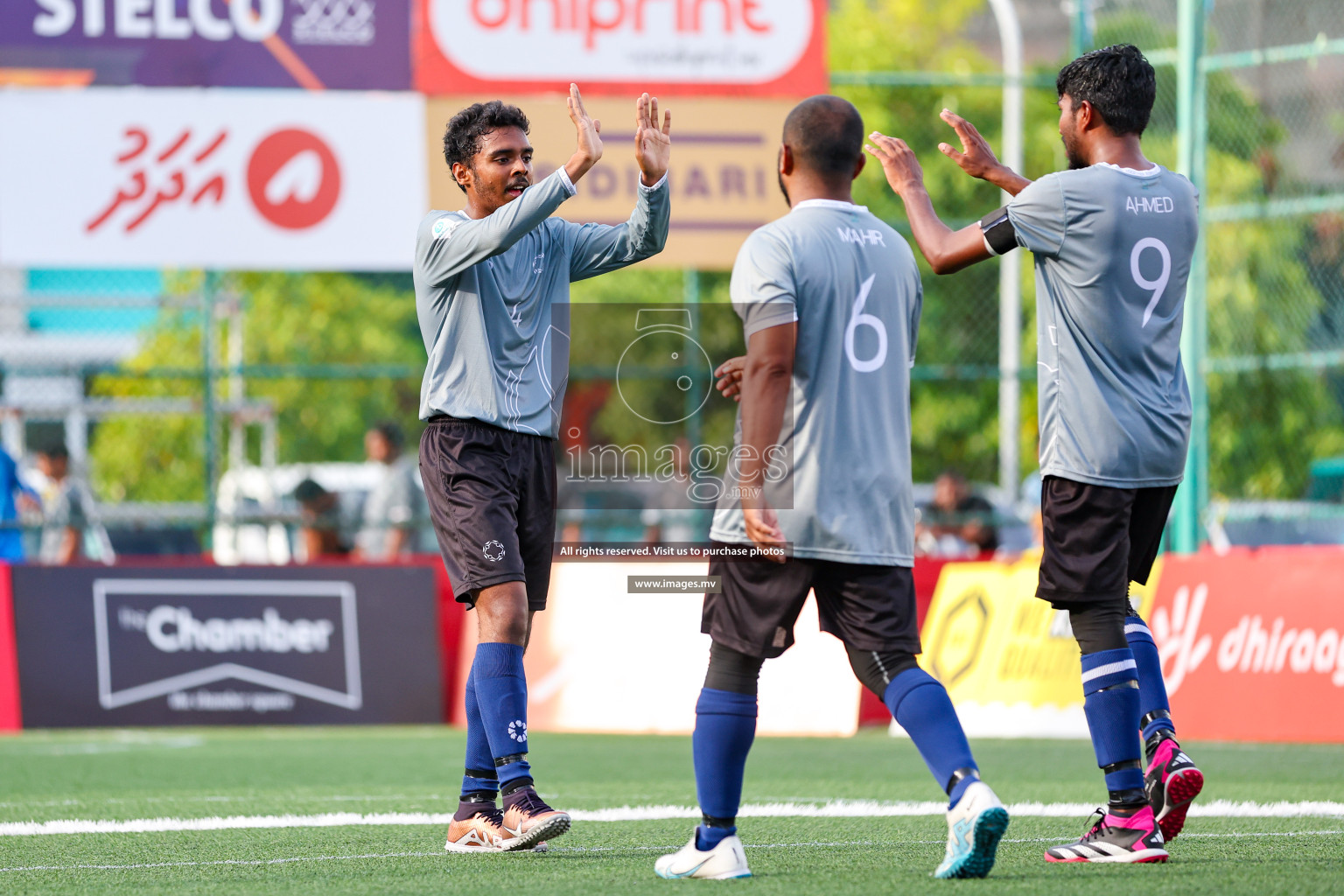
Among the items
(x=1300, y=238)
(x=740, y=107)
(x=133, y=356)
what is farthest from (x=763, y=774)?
(x=133, y=356)

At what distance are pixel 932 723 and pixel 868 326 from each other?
3.49ft

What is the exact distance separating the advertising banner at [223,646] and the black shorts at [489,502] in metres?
6.81

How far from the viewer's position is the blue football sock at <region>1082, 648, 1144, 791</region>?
506 centimetres

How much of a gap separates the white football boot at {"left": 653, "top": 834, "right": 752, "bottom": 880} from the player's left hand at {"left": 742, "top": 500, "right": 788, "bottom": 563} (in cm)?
80

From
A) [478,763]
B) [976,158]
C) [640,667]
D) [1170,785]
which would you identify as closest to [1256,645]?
[640,667]

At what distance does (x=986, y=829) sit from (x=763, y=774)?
4155mm

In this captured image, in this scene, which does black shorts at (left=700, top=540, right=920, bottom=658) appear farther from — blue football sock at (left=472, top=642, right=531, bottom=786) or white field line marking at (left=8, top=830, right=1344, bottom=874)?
white field line marking at (left=8, top=830, right=1344, bottom=874)

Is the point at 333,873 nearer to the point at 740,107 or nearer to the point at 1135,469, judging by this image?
the point at 1135,469

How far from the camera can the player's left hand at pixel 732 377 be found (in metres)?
4.85

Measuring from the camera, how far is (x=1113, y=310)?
5164 millimetres

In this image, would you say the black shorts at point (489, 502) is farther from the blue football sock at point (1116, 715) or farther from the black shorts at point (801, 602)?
the blue football sock at point (1116, 715)

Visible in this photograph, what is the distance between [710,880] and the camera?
4.70 metres

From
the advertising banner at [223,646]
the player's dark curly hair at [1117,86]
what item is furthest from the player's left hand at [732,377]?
the advertising banner at [223,646]

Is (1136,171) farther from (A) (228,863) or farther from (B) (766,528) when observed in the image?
(A) (228,863)
